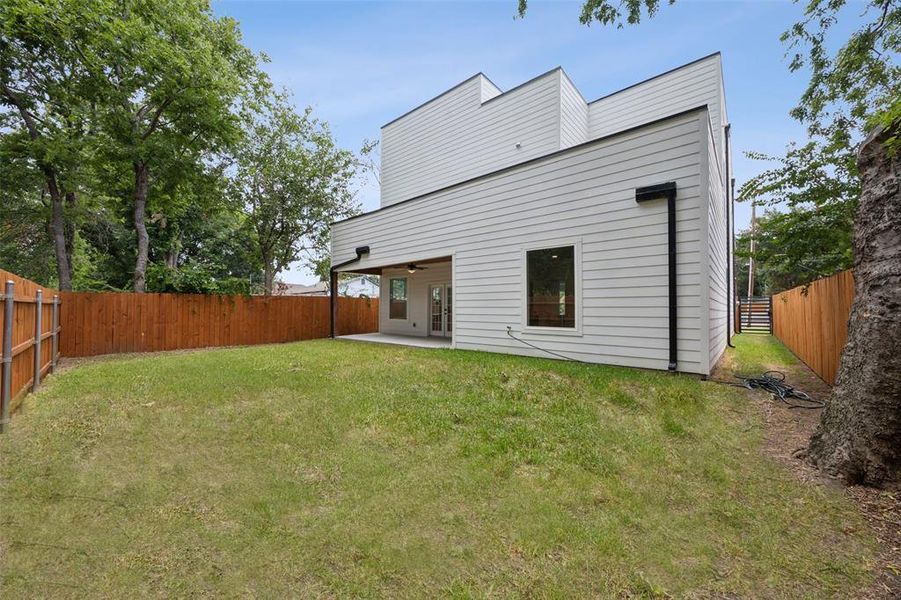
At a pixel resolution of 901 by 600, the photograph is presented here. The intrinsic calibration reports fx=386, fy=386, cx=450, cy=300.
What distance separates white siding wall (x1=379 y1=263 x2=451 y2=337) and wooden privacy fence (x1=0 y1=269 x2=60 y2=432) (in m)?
8.47

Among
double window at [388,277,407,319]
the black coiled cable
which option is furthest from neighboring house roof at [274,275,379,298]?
the black coiled cable

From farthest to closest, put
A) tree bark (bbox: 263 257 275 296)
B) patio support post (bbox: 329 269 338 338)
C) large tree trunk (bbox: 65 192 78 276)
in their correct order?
tree bark (bbox: 263 257 275 296) < patio support post (bbox: 329 269 338 338) < large tree trunk (bbox: 65 192 78 276)

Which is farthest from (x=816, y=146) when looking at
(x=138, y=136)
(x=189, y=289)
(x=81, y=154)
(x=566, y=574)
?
(x=81, y=154)

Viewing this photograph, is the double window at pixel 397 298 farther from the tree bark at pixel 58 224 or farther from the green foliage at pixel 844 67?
the green foliage at pixel 844 67

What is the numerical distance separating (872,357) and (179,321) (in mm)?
12683

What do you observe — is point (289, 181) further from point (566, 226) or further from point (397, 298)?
point (566, 226)

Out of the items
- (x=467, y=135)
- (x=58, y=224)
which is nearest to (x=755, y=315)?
(x=467, y=135)

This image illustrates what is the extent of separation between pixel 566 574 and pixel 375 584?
0.92 metres

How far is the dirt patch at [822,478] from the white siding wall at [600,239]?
1235mm

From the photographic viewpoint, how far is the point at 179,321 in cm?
1024

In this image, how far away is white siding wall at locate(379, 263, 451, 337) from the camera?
484 inches

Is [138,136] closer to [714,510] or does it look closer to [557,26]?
[557,26]

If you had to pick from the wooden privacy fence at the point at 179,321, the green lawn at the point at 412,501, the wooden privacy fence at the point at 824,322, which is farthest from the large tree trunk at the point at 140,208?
the wooden privacy fence at the point at 824,322

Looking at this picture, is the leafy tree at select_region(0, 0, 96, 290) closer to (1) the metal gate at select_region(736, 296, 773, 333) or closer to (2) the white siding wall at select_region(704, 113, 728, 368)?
(2) the white siding wall at select_region(704, 113, 728, 368)
